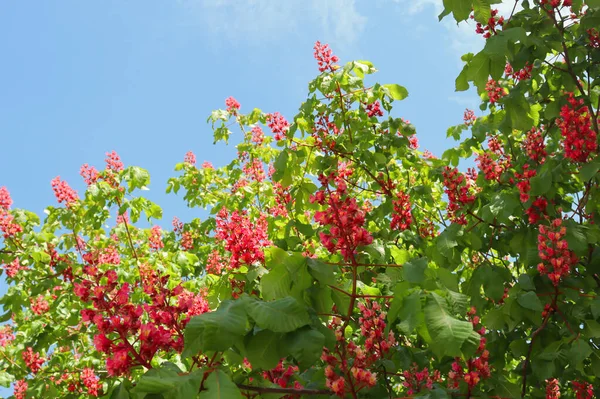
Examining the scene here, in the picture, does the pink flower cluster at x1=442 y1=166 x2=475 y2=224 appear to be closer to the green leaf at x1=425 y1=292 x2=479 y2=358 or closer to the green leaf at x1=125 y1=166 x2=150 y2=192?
the green leaf at x1=425 y1=292 x2=479 y2=358

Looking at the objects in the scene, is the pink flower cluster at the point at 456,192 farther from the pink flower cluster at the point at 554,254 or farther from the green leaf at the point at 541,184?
the pink flower cluster at the point at 554,254

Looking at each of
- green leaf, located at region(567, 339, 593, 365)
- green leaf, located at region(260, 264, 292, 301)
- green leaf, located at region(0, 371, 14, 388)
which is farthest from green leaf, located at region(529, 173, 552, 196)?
green leaf, located at region(0, 371, 14, 388)

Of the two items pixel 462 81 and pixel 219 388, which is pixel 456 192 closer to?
pixel 462 81

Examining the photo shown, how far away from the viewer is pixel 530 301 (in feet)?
8.54

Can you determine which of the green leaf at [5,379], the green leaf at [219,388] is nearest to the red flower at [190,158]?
the green leaf at [5,379]

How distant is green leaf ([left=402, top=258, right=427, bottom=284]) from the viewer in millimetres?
1822

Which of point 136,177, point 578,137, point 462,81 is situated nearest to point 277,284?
point 462,81

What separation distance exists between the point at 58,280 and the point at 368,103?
11.0 ft

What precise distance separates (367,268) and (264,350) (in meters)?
1.81

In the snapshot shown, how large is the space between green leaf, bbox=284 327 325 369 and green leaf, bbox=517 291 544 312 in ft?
5.01

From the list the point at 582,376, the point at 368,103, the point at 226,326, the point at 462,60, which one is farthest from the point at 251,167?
the point at 226,326

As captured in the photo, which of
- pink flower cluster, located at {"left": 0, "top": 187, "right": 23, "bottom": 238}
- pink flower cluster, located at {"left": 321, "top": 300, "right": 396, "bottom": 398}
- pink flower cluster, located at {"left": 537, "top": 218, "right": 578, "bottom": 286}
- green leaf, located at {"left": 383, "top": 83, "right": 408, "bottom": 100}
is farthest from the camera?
pink flower cluster, located at {"left": 0, "top": 187, "right": 23, "bottom": 238}

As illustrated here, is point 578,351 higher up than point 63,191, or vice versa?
point 63,191

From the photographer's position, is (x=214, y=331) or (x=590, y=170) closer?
(x=214, y=331)
